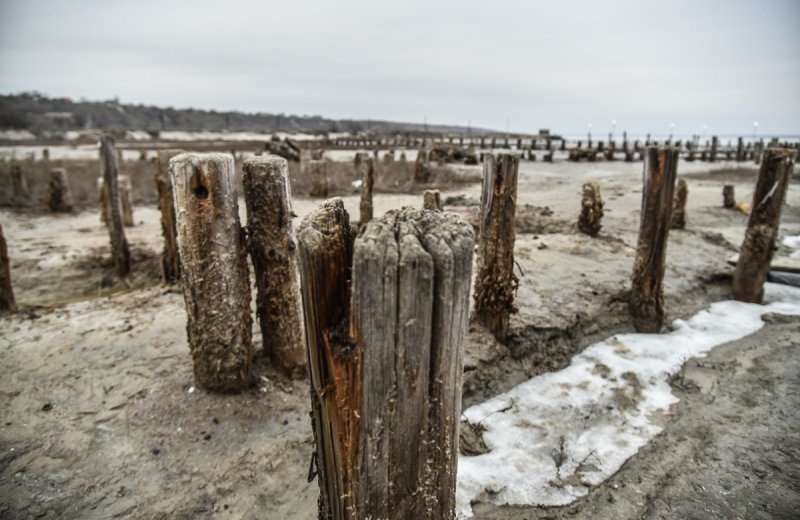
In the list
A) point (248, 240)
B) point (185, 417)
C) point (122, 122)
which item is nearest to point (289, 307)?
point (248, 240)

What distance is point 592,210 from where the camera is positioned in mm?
8531

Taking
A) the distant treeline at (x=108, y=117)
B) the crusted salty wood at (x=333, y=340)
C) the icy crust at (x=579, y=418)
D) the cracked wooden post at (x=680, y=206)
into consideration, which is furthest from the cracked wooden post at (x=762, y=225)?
the distant treeline at (x=108, y=117)

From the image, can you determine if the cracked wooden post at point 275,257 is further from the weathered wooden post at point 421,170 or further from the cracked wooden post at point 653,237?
the weathered wooden post at point 421,170

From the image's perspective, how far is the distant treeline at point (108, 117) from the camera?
175ft

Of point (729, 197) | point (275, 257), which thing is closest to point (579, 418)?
point (275, 257)

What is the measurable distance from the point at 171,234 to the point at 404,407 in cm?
586

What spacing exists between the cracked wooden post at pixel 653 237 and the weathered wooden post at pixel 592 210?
3.04m

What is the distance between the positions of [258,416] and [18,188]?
13.7 m

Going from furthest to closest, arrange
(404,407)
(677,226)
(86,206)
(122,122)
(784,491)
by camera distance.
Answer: (122,122) < (86,206) < (677,226) < (784,491) < (404,407)

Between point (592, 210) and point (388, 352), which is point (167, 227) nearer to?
point (388, 352)

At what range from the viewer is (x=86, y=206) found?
13.4m

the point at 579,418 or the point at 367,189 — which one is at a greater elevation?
the point at 367,189

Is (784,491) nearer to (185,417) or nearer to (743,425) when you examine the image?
(743,425)

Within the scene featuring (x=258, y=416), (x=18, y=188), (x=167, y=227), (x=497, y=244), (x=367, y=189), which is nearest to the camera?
(x=258, y=416)
